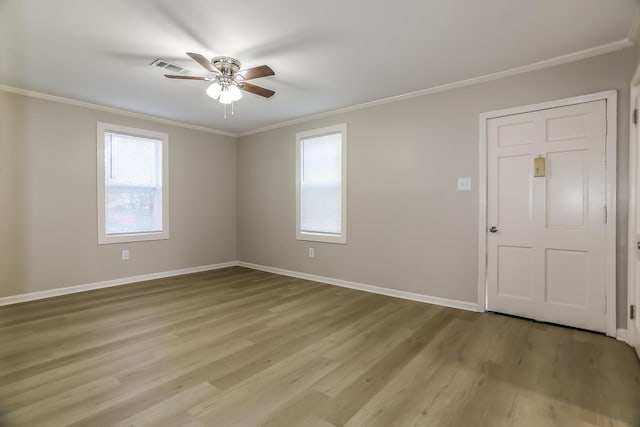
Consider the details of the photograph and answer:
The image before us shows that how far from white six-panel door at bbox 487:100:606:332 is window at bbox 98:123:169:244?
467 centimetres

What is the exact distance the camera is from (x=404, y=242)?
3.89 metres

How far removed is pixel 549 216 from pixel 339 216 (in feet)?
8.24

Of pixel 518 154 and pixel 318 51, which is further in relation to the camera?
pixel 518 154

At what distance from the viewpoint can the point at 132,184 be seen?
4.66 meters

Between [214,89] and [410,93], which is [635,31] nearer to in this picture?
[410,93]

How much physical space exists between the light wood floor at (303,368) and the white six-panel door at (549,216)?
266mm

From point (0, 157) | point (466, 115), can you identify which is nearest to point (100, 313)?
point (0, 157)

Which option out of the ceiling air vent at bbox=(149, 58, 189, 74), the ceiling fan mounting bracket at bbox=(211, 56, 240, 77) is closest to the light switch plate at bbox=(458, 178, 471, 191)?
the ceiling fan mounting bracket at bbox=(211, 56, 240, 77)

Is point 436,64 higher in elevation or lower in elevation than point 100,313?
higher

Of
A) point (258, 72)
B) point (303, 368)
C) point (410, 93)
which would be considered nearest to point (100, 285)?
point (303, 368)

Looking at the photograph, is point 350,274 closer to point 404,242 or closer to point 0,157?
point 404,242

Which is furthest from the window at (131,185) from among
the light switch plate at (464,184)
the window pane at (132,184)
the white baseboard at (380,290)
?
the light switch plate at (464,184)

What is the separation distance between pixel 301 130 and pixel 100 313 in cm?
359

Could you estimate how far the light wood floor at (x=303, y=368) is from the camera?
171 cm
